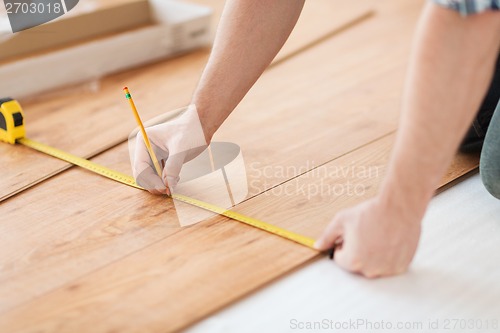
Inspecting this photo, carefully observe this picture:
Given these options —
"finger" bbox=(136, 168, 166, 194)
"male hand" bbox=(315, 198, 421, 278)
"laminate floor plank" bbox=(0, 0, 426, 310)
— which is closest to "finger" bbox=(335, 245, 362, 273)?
"male hand" bbox=(315, 198, 421, 278)

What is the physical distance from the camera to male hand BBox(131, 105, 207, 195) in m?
1.81

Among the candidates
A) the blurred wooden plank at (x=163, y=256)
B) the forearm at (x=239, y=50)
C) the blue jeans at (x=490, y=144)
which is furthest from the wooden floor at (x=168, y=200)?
the forearm at (x=239, y=50)

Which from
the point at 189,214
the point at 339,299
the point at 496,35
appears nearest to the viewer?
the point at 496,35

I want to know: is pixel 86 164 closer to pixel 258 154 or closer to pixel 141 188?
pixel 141 188

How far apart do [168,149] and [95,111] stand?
712 millimetres

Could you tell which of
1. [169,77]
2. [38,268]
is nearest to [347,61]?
[169,77]

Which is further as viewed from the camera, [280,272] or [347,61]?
[347,61]

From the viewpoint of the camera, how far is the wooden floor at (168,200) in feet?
4.83

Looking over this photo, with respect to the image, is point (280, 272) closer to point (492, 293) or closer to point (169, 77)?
point (492, 293)

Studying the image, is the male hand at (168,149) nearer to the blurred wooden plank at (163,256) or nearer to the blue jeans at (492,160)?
the blurred wooden plank at (163,256)

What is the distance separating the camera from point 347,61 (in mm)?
2789

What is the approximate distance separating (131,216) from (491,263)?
0.83 meters

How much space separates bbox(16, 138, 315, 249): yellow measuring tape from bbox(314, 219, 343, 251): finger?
35 millimetres

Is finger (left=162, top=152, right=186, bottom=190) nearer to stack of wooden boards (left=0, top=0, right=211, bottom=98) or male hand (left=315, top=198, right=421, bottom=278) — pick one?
male hand (left=315, top=198, right=421, bottom=278)
